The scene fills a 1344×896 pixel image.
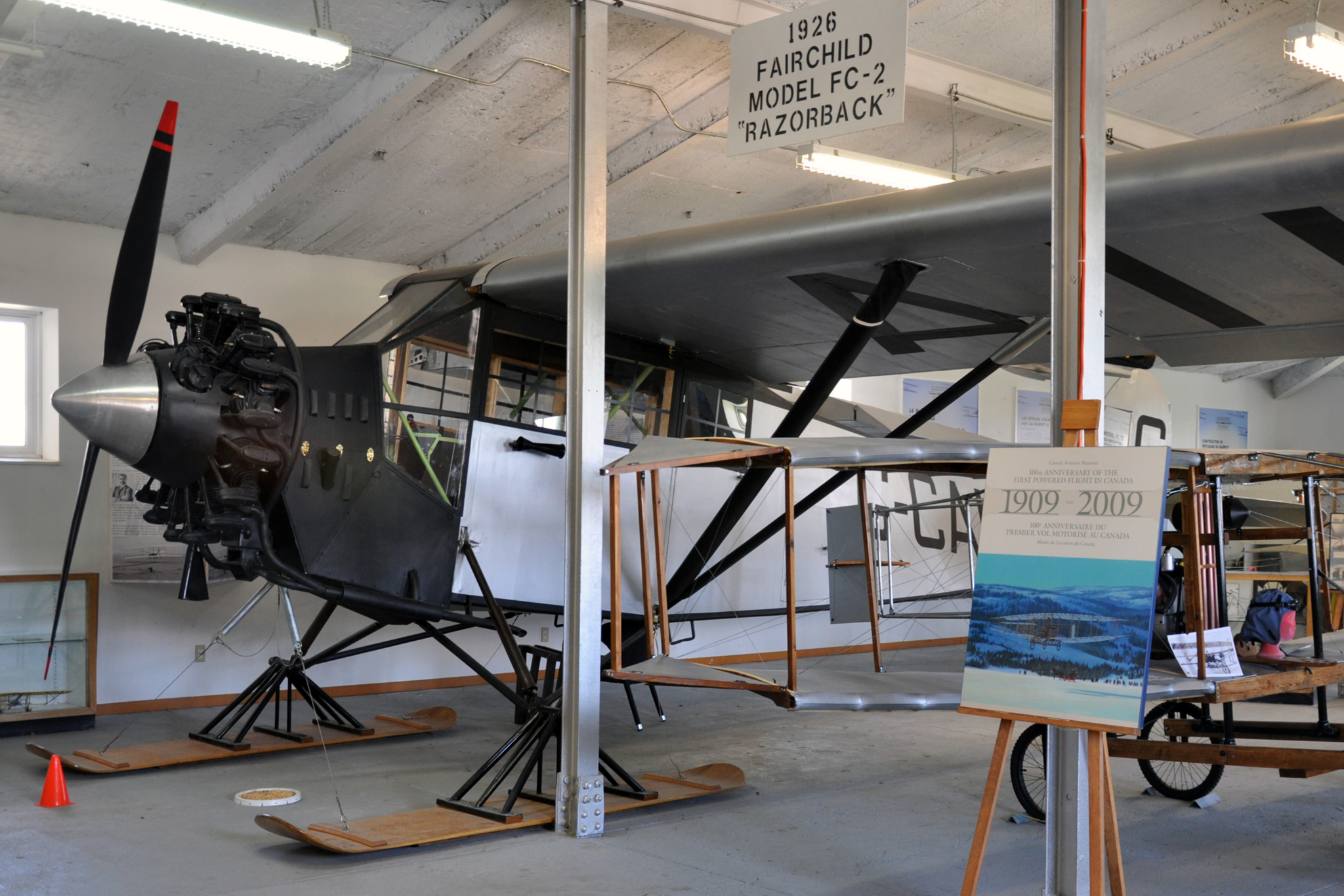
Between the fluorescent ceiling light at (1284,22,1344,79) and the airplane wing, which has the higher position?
the fluorescent ceiling light at (1284,22,1344,79)

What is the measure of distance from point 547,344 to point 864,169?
9.35 feet

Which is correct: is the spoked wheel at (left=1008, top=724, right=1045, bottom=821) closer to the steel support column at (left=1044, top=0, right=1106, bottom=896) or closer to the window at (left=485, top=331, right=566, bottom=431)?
the steel support column at (left=1044, top=0, right=1106, bottom=896)

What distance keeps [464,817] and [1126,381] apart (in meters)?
6.67

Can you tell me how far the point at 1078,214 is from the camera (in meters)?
3.29

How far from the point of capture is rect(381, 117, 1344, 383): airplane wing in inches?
171

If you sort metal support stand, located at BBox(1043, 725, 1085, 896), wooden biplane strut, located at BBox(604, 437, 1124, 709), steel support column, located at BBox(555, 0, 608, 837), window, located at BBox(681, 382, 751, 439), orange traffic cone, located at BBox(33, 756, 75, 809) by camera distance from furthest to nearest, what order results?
window, located at BBox(681, 382, 751, 439) < orange traffic cone, located at BBox(33, 756, 75, 809) < steel support column, located at BBox(555, 0, 608, 837) < wooden biplane strut, located at BBox(604, 437, 1124, 709) < metal support stand, located at BBox(1043, 725, 1085, 896)

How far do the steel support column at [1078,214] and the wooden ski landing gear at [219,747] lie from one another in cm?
460

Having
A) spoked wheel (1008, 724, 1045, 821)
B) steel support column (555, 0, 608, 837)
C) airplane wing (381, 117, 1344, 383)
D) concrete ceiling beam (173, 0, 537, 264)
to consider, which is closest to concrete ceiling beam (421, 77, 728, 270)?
concrete ceiling beam (173, 0, 537, 264)

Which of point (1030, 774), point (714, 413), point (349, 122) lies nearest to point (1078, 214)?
point (1030, 774)

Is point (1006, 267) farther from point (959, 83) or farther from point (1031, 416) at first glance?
point (1031, 416)

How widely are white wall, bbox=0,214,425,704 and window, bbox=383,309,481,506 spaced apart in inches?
119

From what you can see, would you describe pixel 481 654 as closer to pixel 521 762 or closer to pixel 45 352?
pixel 521 762

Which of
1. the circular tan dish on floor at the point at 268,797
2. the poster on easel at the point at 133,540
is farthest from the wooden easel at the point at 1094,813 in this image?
the poster on easel at the point at 133,540

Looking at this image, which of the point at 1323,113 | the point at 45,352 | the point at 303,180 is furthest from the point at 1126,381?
the point at 45,352
